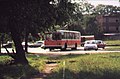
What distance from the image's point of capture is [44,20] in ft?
83.8

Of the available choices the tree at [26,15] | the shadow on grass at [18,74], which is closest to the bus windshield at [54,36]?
the tree at [26,15]

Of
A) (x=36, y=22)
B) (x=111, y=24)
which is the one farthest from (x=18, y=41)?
(x=111, y=24)

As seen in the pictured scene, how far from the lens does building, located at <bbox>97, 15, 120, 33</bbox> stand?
151m

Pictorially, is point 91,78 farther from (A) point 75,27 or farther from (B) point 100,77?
(A) point 75,27

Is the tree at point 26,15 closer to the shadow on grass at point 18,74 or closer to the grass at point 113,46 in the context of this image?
the shadow on grass at point 18,74

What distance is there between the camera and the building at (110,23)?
15138 centimetres

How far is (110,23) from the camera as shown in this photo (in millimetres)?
153125

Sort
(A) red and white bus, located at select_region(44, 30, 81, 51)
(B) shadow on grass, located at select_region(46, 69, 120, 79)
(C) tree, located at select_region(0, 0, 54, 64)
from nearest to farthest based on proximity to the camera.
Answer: (B) shadow on grass, located at select_region(46, 69, 120, 79)
(C) tree, located at select_region(0, 0, 54, 64)
(A) red and white bus, located at select_region(44, 30, 81, 51)

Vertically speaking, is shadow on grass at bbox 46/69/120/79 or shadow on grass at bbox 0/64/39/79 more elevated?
shadow on grass at bbox 46/69/120/79

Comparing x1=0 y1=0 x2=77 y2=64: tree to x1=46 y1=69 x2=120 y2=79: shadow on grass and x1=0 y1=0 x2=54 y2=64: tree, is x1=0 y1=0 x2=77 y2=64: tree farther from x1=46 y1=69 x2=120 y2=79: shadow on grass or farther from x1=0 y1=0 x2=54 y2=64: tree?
x1=46 y1=69 x2=120 y2=79: shadow on grass

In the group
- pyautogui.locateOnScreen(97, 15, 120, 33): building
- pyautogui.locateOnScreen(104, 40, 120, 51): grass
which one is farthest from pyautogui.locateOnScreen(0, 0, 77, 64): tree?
pyautogui.locateOnScreen(97, 15, 120, 33): building

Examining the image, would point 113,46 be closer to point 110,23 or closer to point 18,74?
point 18,74

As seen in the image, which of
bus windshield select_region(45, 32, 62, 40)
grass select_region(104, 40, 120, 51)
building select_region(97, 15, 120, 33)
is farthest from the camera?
building select_region(97, 15, 120, 33)

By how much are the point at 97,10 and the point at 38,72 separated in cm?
14773
